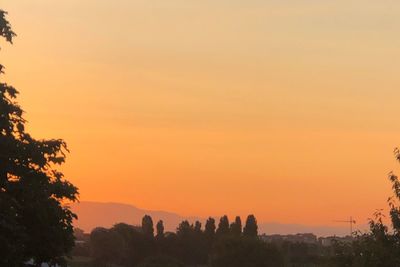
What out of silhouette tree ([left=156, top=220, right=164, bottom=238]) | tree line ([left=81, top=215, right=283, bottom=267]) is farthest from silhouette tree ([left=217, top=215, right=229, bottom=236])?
silhouette tree ([left=156, top=220, right=164, bottom=238])

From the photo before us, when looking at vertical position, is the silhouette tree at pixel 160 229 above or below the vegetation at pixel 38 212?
above

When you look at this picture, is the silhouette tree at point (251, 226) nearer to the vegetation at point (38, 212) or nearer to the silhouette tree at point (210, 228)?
the silhouette tree at point (210, 228)

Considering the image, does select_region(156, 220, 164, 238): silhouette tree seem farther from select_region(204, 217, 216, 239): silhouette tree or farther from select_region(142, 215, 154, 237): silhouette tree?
select_region(204, 217, 216, 239): silhouette tree

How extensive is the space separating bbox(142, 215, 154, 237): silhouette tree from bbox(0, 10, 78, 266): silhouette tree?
115324 millimetres

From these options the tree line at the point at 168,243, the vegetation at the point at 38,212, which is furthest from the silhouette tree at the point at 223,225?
the vegetation at the point at 38,212

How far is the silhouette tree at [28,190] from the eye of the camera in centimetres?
2111

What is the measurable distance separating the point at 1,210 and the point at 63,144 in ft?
13.2

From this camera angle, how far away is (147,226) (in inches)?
5512

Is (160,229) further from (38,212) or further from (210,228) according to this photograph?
(38,212)

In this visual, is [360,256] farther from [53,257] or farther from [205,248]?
[205,248]

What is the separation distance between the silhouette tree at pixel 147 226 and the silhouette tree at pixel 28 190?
11532 cm

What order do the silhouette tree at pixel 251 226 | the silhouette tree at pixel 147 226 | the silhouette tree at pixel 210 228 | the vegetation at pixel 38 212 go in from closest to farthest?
1. the vegetation at pixel 38 212
2. the silhouette tree at pixel 251 226
3. the silhouette tree at pixel 147 226
4. the silhouette tree at pixel 210 228

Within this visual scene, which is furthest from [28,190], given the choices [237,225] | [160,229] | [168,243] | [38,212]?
[160,229]

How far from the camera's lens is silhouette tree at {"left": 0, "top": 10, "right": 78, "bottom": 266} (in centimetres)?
2111
